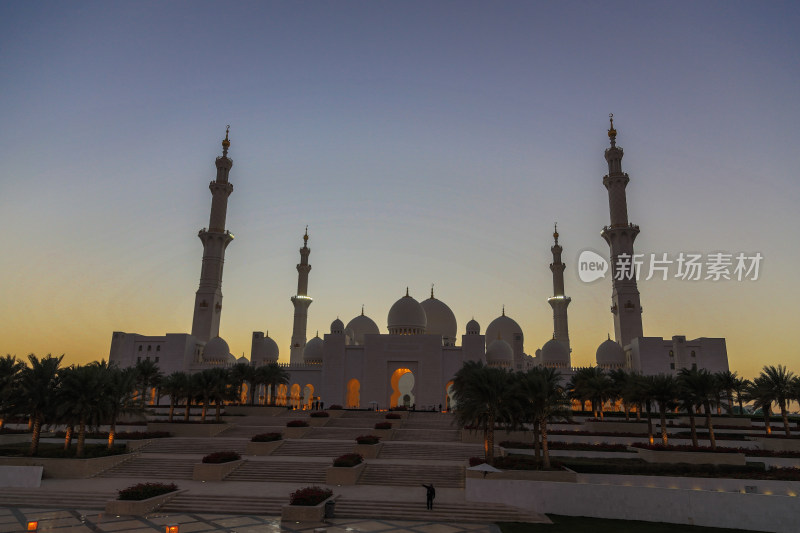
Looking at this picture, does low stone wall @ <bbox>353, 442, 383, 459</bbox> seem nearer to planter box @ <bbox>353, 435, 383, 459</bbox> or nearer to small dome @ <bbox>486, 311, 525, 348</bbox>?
planter box @ <bbox>353, 435, 383, 459</bbox>

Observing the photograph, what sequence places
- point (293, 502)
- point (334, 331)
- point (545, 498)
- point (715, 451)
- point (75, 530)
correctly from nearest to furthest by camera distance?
point (75, 530) < point (293, 502) < point (545, 498) < point (715, 451) < point (334, 331)

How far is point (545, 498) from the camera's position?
65.7ft

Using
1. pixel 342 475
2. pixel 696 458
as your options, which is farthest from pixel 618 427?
pixel 342 475

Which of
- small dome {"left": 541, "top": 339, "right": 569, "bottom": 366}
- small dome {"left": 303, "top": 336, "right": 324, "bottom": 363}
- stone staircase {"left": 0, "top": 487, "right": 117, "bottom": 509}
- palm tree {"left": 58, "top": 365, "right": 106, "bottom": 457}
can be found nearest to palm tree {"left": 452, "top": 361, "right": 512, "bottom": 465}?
stone staircase {"left": 0, "top": 487, "right": 117, "bottom": 509}

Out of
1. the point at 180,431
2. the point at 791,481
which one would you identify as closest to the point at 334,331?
the point at 180,431

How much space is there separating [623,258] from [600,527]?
1686 inches

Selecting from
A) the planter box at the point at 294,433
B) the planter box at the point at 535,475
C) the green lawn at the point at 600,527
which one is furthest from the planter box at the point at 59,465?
the green lawn at the point at 600,527

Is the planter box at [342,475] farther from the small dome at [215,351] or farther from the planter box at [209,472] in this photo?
the small dome at [215,351]

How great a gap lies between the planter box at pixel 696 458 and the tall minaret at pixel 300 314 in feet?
153

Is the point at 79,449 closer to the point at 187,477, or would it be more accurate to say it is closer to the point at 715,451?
the point at 187,477

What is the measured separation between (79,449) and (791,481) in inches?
1230

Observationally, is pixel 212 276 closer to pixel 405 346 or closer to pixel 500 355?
pixel 405 346

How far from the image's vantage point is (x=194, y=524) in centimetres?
1709

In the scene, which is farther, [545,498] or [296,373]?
[296,373]
